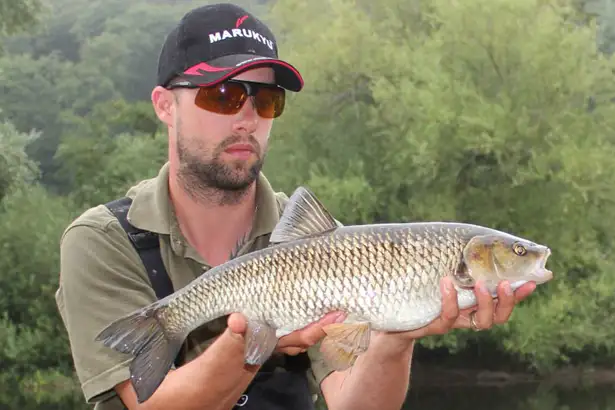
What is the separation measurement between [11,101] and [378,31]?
1752 centimetres

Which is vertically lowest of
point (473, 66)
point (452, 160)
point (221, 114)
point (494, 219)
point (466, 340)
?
point (466, 340)

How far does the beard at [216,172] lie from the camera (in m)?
3.11

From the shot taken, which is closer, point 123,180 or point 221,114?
point 221,114

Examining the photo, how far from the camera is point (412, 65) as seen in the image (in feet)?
65.4

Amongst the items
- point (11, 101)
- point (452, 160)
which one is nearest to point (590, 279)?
point (452, 160)

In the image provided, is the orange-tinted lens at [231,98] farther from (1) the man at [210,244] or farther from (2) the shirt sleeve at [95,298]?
(2) the shirt sleeve at [95,298]

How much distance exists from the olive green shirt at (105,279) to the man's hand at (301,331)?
378 millimetres

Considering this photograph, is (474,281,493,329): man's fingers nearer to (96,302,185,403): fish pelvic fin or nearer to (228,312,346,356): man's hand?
(228,312,346,356): man's hand

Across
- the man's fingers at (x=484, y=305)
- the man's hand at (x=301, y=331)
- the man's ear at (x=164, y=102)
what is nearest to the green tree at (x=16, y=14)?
the man's ear at (x=164, y=102)

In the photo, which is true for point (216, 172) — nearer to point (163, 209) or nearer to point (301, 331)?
point (163, 209)

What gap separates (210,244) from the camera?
322cm

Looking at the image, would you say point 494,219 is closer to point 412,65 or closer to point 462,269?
point 412,65

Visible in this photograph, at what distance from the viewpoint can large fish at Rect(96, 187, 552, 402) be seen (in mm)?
2740

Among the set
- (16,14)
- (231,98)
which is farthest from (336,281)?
(16,14)
